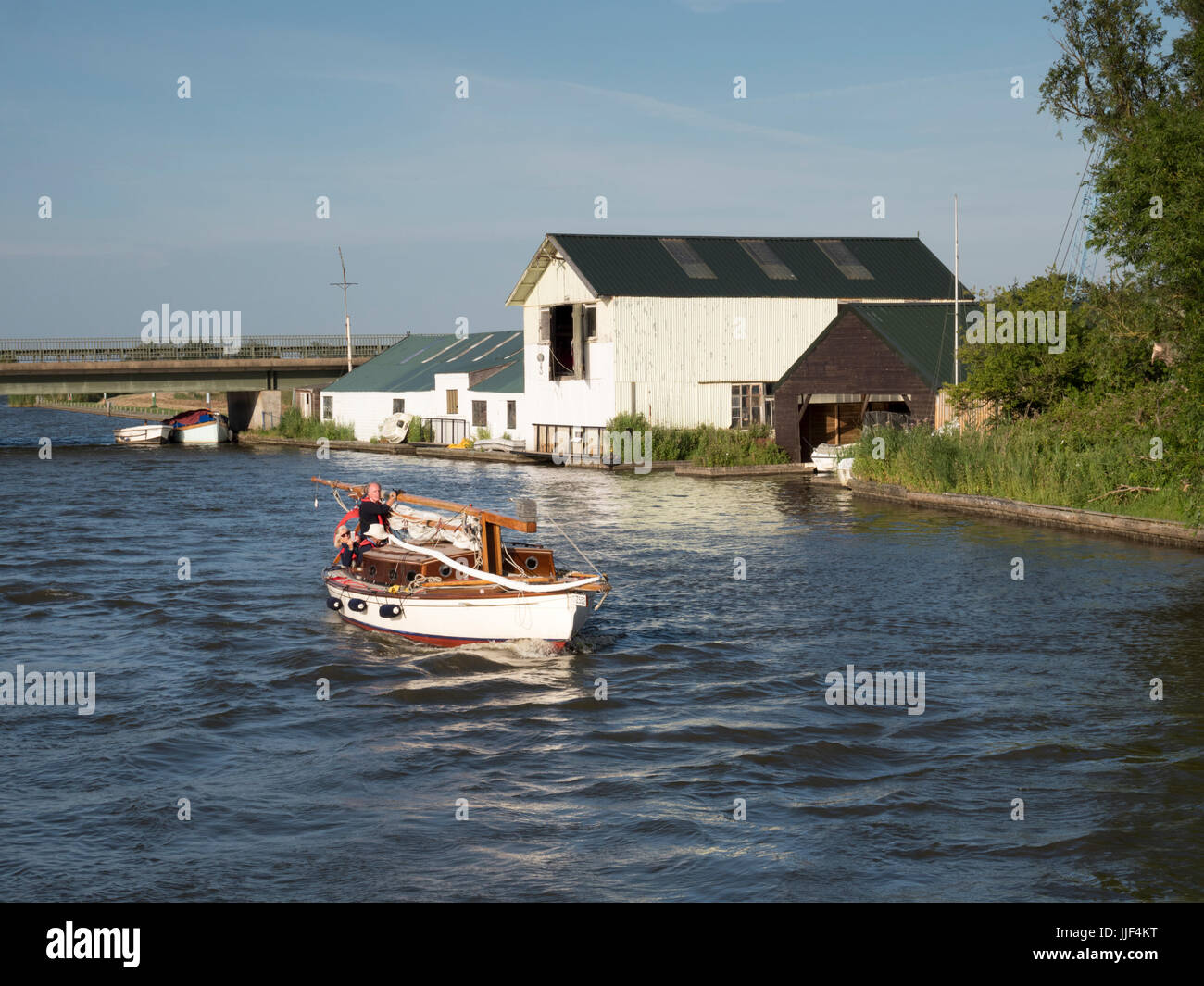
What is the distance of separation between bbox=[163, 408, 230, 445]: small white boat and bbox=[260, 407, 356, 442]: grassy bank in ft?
11.2

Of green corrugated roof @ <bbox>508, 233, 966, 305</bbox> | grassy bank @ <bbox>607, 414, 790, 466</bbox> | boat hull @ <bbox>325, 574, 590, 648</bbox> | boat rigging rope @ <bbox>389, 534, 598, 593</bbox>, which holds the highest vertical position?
green corrugated roof @ <bbox>508, 233, 966, 305</bbox>

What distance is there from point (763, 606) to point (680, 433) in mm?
32905

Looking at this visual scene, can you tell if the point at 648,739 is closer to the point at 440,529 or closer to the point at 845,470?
the point at 440,529

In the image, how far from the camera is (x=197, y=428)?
89625mm

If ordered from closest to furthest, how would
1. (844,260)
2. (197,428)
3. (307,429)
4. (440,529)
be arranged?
(440,529)
(844,260)
(307,429)
(197,428)

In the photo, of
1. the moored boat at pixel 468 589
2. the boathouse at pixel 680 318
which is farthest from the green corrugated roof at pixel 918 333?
the moored boat at pixel 468 589

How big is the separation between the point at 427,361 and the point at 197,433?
55.4 ft

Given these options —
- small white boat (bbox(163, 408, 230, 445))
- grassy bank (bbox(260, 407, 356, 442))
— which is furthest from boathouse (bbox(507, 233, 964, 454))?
small white boat (bbox(163, 408, 230, 445))

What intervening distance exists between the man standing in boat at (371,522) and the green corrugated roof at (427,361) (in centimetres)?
4800

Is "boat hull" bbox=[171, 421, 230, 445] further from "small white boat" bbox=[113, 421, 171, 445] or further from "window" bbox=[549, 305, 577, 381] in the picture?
"window" bbox=[549, 305, 577, 381]

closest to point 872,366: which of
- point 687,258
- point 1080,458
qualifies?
point 687,258

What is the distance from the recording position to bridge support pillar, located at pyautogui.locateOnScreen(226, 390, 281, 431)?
311 feet

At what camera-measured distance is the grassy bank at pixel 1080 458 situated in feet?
101
